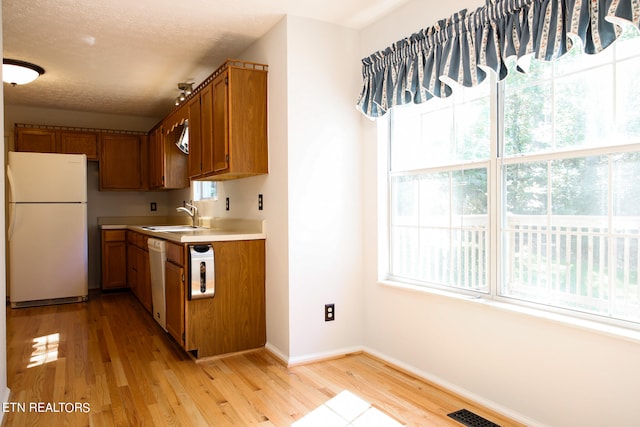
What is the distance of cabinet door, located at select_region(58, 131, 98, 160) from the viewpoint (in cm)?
554

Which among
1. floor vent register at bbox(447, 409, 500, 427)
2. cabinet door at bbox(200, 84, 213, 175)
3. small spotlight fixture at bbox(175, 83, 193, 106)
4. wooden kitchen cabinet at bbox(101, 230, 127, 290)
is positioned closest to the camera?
floor vent register at bbox(447, 409, 500, 427)

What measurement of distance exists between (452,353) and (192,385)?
5.11ft

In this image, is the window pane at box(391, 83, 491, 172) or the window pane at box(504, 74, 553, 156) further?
the window pane at box(391, 83, 491, 172)

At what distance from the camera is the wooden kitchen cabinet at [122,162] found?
5.84 m

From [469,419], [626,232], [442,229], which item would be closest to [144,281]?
[442,229]

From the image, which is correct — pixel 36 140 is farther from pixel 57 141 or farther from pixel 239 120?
pixel 239 120

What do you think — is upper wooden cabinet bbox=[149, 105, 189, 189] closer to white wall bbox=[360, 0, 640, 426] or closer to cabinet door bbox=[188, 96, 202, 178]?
cabinet door bbox=[188, 96, 202, 178]

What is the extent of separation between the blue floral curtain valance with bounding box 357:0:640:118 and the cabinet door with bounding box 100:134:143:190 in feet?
13.3

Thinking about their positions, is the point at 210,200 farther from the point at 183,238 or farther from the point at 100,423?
the point at 100,423

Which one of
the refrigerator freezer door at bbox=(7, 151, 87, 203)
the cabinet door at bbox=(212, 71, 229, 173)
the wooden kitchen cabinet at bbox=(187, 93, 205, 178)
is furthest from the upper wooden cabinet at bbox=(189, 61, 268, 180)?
the refrigerator freezer door at bbox=(7, 151, 87, 203)

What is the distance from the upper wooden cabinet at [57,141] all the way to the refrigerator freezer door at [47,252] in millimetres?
839

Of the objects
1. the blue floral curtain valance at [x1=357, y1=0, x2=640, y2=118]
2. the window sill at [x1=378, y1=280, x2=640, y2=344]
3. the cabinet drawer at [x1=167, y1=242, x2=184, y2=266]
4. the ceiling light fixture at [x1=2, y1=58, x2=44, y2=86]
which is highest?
the ceiling light fixture at [x1=2, y1=58, x2=44, y2=86]

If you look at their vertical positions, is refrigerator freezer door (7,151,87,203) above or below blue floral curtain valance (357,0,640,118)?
below

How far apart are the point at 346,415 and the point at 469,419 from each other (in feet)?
2.00
